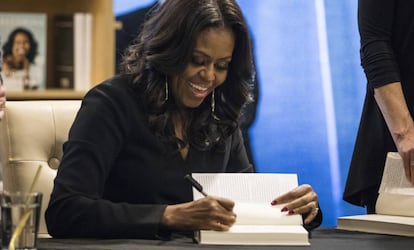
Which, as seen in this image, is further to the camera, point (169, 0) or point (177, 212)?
point (169, 0)

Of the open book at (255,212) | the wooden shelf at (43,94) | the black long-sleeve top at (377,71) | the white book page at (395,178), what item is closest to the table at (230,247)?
the open book at (255,212)

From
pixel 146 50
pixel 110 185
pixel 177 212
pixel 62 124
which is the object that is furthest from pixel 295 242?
pixel 62 124

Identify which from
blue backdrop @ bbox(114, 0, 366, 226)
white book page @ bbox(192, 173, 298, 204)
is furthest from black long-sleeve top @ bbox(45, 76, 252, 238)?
blue backdrop @ bbox(114, 0, 366, 226)

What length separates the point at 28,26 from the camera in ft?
9.89

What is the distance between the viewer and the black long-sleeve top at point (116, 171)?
5.57 feet

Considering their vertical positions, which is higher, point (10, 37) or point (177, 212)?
point (10, 37)

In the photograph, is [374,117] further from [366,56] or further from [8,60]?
[8,60]

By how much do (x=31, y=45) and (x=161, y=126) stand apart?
1.22m

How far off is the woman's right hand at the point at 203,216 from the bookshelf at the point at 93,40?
4.79 ft

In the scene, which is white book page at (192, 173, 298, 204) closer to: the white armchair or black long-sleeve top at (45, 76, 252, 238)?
black long-sleeve top at (45, 76, 252, 238)

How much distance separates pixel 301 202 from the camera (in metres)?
1.77

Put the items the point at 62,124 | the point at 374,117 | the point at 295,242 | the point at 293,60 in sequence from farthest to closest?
1. the point at 293,60
2. the point at 62,124
3. the point at 374,117
4. the point at 295,242

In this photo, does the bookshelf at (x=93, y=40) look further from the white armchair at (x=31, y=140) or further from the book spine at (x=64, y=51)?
the white armchair at (x=31, y=140)

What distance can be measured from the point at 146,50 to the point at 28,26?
3.79ft
